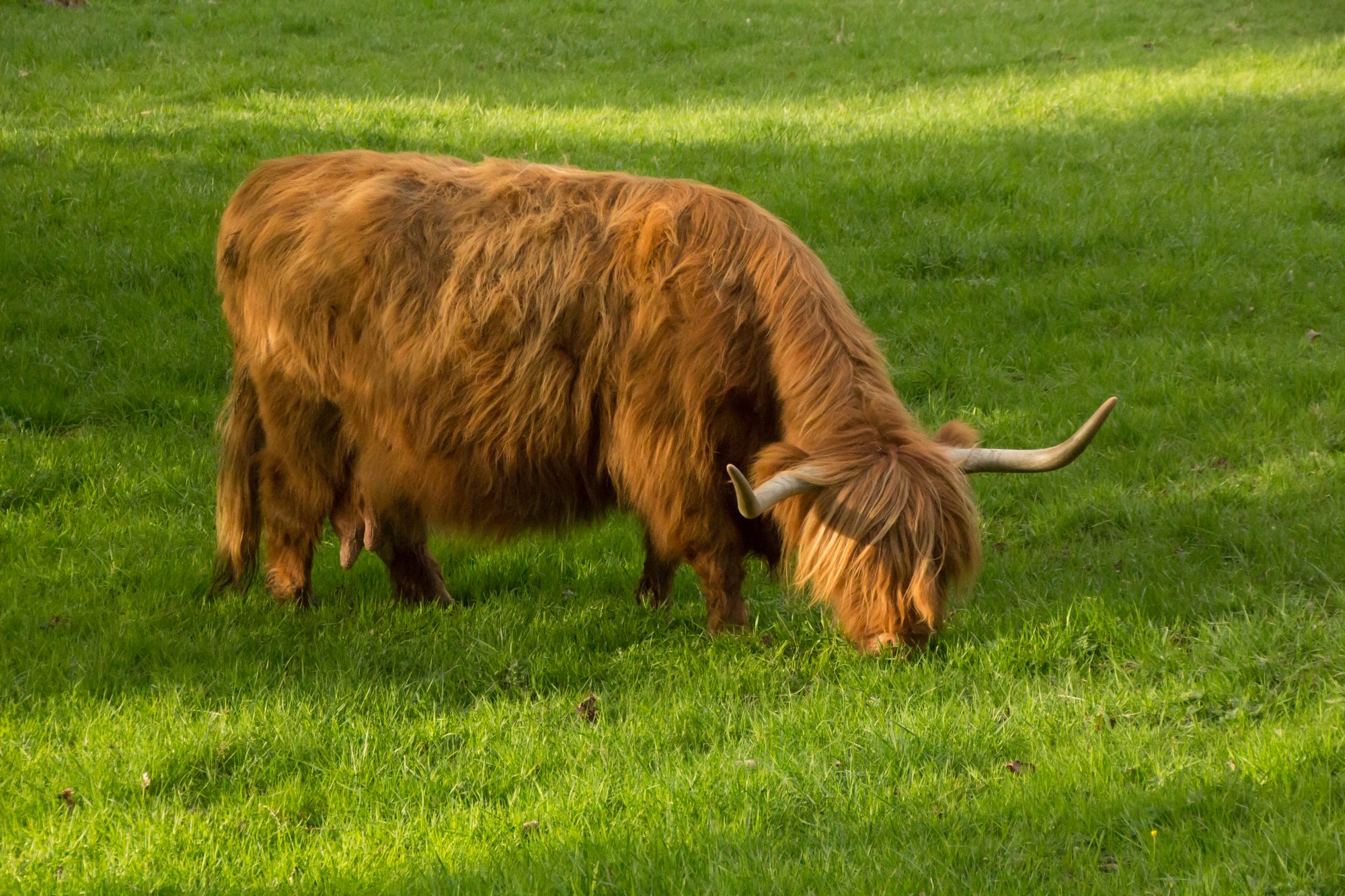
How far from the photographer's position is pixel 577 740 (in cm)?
415

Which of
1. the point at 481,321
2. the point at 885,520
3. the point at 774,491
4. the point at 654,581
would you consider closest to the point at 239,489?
the point at 481,321

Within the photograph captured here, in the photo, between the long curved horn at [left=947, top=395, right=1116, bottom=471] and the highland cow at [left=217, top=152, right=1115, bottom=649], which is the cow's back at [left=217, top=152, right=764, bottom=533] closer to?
the highland cow at [left=217, top=152, right=1115, bottom=649]

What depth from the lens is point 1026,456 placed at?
4414mm

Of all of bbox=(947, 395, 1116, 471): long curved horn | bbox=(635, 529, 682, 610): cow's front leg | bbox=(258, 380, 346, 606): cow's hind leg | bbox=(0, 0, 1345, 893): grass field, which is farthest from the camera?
bbox=(258, 380, 346, 606): cow's hind leg

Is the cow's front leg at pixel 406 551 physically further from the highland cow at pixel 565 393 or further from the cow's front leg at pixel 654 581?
the cow's front leg at pixel 654 581

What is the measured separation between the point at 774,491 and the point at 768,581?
1416 mm

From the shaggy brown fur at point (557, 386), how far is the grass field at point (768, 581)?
35cm

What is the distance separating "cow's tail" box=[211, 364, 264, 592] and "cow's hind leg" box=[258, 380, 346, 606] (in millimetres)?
77

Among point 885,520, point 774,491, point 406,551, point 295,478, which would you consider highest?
point 774,491

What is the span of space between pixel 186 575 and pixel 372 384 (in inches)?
49.8

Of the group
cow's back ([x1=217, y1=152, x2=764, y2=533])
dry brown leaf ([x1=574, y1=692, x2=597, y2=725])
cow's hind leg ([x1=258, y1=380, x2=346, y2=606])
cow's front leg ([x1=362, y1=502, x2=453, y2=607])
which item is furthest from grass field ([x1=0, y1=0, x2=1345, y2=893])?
cow's back ([x1=217, y1=152, x2=764, y2=533])

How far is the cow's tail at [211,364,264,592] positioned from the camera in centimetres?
563

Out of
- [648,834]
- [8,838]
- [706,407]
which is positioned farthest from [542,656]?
[8,838]

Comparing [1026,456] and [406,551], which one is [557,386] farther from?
[1026,456]
